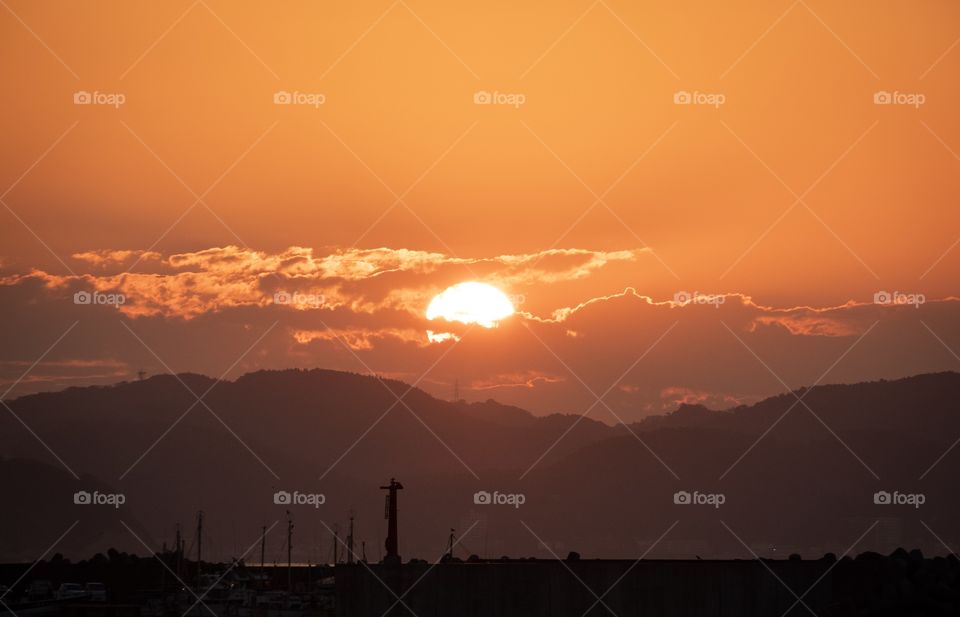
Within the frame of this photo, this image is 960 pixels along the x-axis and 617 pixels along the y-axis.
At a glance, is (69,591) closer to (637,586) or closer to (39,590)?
(39,590)

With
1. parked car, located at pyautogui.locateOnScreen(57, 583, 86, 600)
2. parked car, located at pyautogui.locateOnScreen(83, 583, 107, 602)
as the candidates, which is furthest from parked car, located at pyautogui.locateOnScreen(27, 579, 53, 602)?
parked car, located at pyautogui.locateOnScreen(83, 583, 107, 602)

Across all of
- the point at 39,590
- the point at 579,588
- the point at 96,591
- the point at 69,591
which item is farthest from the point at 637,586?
the point at 39,590

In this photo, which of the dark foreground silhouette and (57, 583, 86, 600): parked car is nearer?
the dark foreground silhouette

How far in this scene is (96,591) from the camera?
116438 mm

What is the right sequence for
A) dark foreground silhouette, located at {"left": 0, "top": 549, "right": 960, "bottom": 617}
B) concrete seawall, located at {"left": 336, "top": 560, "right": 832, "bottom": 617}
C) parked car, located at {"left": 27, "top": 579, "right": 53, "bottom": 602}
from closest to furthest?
dark foreground silhouette, located at {"left": 0, "top": 549, "right": 960, "bottom": 617}, concrete seawall, located at {"left": 336, "top": 560, "right": 832, "bottom": 617}, parked car, located at {"left": 27, "top": 579, "right": 53, "bottom": 602}

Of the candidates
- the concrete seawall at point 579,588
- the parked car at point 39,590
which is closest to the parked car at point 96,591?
the parked car at point 39,590

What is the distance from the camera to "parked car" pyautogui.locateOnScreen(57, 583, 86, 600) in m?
113

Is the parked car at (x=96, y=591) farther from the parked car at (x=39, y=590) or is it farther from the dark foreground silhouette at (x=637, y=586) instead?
the dark foreground silhouette at (x=637, y=586)

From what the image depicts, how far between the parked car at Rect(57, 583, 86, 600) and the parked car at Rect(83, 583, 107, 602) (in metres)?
0.72

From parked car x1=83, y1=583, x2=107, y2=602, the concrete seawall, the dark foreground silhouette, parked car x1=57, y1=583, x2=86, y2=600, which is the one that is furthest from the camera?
parked car x1=83, y1=583, x2=107, y2=602

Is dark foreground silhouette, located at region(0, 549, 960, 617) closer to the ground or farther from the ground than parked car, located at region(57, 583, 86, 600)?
closer to the ground

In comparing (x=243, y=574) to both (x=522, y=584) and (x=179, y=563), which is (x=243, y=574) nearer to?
(x=179, y=563)

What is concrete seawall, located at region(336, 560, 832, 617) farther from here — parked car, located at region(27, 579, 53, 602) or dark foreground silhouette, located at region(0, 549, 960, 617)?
parked car, located at region(27, 579, 53, 602)

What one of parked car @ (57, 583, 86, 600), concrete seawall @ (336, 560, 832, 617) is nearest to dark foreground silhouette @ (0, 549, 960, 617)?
concrete seawall @ (336, 560, 832, 617)
